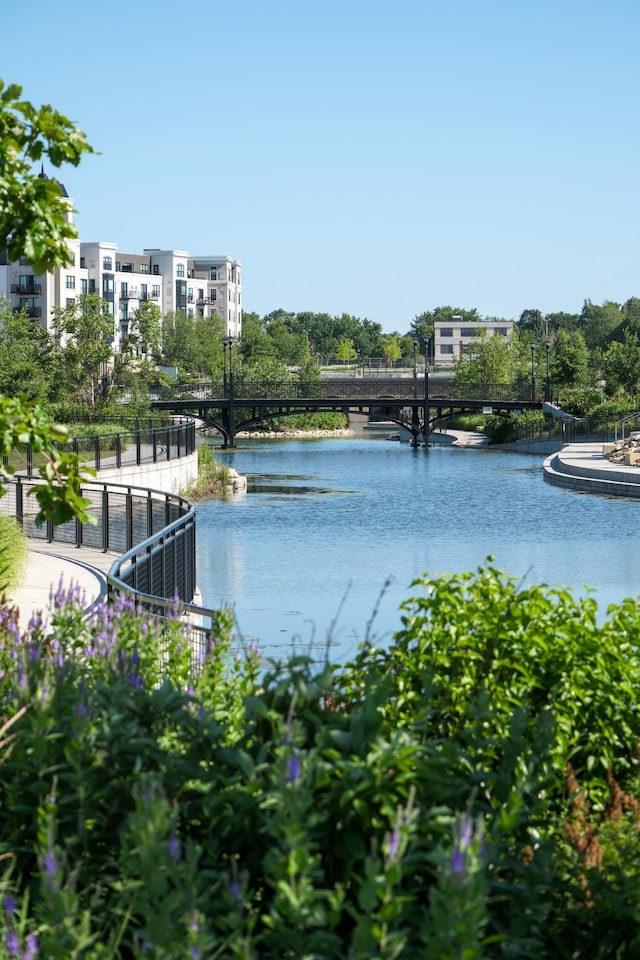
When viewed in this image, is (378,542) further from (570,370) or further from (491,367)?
(491,367)

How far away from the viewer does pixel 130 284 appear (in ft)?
424

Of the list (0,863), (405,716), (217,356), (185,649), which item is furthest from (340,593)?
(217,356)

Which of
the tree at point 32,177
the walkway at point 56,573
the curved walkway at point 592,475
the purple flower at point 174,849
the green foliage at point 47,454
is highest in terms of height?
the tree at point 32,177

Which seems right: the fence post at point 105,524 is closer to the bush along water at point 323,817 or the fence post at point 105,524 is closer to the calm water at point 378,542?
the calm water at point 378,542

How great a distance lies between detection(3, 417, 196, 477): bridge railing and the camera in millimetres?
32438

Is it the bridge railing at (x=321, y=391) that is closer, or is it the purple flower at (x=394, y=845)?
the purple flower at (x=394, y=845)

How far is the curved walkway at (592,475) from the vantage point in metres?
42.8

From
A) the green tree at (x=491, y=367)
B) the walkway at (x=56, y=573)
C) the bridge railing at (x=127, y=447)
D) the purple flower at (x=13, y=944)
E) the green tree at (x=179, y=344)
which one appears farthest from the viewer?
the green tree at (x=179, y=344)

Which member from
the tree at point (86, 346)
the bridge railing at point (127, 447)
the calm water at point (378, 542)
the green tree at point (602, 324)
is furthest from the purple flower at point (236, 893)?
the green tree at point (602, 324)

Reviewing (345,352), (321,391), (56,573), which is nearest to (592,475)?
(56,573)

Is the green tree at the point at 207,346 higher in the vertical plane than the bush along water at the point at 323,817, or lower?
higher

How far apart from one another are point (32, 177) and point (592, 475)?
135 ft

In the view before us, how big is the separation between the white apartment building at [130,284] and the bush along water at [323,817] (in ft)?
303

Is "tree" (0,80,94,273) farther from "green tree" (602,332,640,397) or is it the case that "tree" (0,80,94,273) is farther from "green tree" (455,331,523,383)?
"green tree" (455,331,523,383)
